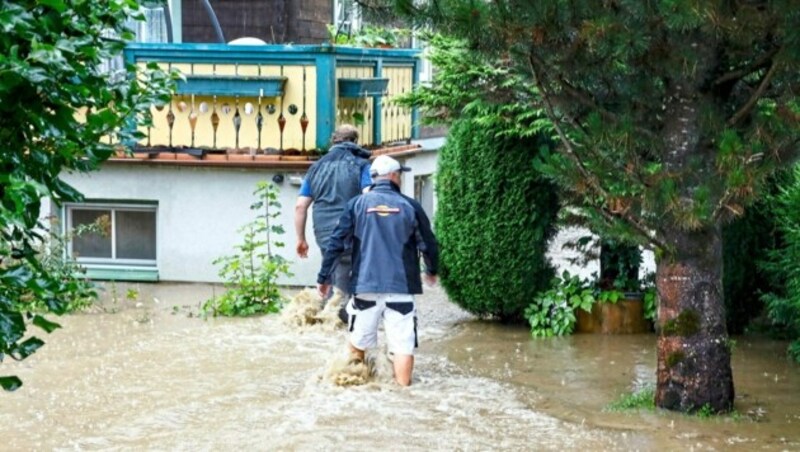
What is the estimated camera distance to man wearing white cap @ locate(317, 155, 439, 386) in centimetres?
941

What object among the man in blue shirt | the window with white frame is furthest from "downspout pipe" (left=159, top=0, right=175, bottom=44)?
the man in blue shirt

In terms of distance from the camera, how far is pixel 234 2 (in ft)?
54.4

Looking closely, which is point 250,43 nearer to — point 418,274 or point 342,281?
point 342,281

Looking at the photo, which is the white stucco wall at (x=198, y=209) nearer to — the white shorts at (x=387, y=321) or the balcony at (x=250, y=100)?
the balcony at (x=250, y=100)

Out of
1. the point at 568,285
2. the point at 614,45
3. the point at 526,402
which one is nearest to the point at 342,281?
the point at 568,285

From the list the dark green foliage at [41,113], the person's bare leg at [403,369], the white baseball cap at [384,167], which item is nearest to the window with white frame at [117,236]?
the white baseball cap at [384,167]

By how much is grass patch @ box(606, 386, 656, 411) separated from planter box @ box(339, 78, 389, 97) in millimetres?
5790

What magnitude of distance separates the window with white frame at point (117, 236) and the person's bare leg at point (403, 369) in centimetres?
521

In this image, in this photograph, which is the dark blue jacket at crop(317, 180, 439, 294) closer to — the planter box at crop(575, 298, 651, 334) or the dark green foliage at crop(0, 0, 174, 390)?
the planter box at crop(575, 298, 651, 334)

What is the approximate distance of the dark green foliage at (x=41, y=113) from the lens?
11.6ft

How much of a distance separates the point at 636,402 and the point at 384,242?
213cm

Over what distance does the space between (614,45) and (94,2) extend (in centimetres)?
357

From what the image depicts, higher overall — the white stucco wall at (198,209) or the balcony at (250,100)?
the balcony at (250,100)

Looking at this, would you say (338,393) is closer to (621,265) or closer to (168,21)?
(621,265)
